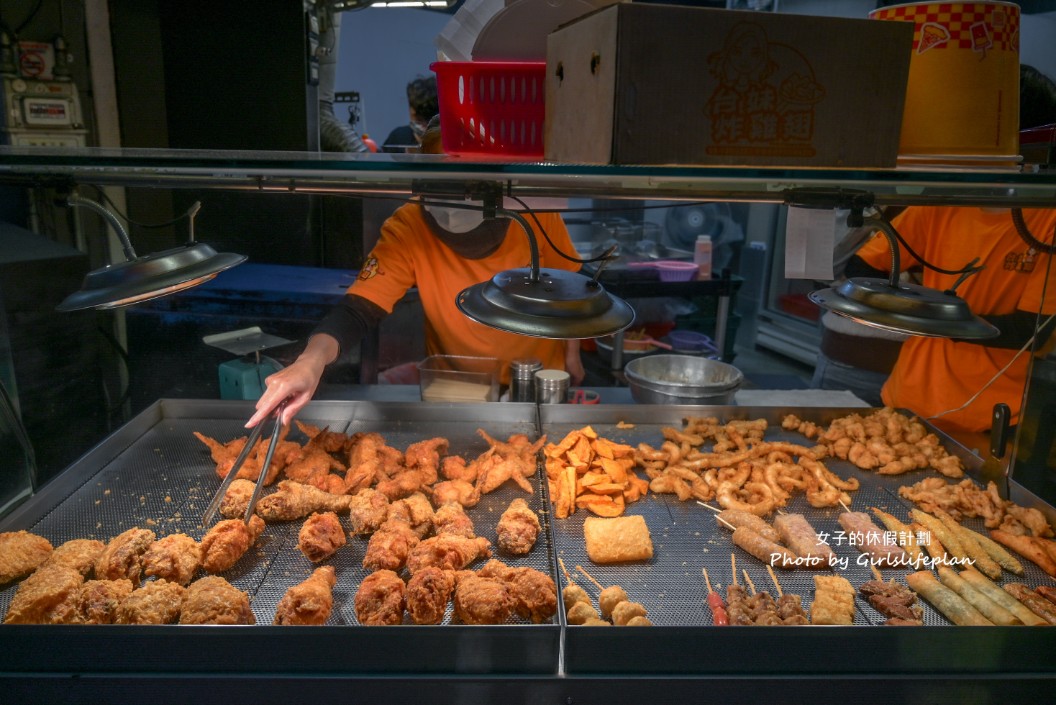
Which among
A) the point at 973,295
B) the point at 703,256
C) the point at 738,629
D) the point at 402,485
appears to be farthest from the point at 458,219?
the point at 703,256

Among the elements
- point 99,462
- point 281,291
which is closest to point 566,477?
point 99,462

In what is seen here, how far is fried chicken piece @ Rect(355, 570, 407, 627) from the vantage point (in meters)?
1.75

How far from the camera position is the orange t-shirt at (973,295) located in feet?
10.2

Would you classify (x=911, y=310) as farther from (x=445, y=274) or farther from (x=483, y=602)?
(x=445, y=274)

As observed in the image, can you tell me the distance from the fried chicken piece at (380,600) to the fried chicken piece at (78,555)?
80cm

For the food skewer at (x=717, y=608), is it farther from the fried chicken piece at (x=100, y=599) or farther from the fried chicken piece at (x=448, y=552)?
the fried chicken piece at (x=100, y=599)

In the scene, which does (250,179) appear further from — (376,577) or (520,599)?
(520,599)

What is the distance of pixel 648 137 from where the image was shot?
1430 millimetres

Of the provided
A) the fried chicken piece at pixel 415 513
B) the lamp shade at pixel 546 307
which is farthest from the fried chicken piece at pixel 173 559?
the lamp shade at pixel 546 307

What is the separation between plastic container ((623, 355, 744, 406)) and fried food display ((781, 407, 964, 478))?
330 mm

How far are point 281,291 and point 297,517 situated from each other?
8.81 feet

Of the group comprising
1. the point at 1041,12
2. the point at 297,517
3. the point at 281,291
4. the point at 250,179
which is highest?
the point at 1041,12

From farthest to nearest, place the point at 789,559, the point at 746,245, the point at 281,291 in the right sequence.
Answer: the point at 746,245
the point at 281,291
the point at 789,559

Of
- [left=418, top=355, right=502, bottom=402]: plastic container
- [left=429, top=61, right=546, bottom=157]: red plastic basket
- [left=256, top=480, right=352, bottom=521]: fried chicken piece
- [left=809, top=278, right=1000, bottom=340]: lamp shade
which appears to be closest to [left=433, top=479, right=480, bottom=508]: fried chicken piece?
[left=256, top=480, right=352, bottom=521]: fried chicken piece
